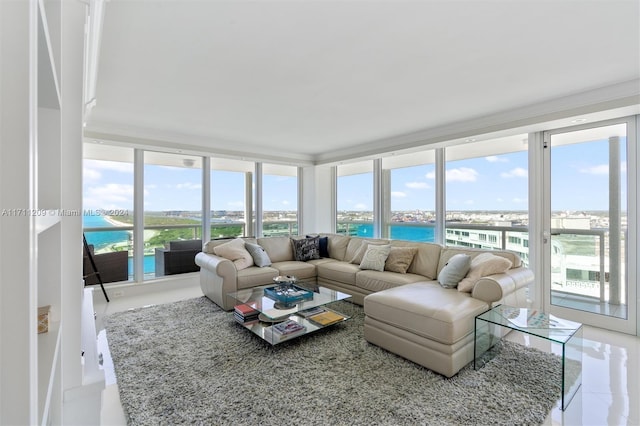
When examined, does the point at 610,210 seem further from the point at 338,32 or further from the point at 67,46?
the point at 67,46

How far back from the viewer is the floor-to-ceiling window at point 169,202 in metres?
4.76

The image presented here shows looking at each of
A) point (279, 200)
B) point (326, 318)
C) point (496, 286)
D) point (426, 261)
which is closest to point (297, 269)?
point (326, 318)

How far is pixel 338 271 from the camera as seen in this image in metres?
4.21

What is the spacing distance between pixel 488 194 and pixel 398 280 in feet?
6.47

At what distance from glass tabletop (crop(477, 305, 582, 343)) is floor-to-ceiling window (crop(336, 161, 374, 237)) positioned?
134 inches

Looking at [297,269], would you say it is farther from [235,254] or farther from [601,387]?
[601,387]

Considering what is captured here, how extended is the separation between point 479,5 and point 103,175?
4.96 m

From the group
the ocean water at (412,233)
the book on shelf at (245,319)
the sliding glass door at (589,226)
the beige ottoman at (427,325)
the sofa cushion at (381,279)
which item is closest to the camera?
the beige ottoman at (427,325)

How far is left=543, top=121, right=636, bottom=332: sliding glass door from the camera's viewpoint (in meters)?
3.20

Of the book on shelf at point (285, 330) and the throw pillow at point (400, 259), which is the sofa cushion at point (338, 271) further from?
the book on shelf at point (285, 330)

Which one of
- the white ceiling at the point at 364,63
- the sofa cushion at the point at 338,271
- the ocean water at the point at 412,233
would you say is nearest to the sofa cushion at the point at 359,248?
the sofa cushion at the point at 338,271

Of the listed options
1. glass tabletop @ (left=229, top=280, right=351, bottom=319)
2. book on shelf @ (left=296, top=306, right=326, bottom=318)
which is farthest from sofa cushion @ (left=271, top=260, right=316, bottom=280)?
book on shelf @ (left=296, top=306, right=326, bottom=318)

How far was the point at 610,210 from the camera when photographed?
3268mm

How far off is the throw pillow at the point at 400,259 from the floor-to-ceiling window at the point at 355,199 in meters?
1.84
